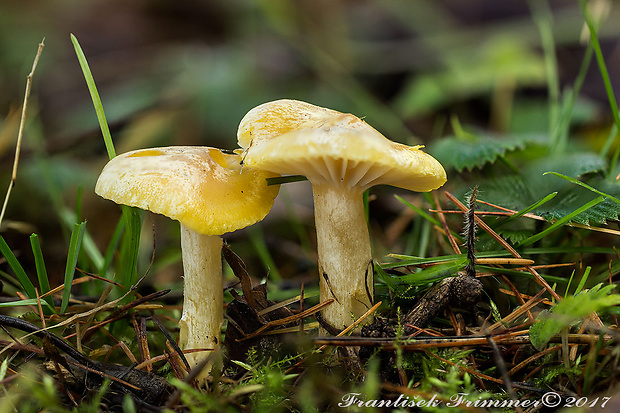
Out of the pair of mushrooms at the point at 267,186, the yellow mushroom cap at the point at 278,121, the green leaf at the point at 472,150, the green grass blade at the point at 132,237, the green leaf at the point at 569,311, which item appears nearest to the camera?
the green leaf at the point at 569,311

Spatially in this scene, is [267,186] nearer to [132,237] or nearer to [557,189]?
[132,237]

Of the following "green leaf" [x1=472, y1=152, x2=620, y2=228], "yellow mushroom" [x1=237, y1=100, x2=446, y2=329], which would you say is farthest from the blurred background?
"yellow mushroom" [x1=237, y1=100, x2=446, y2=329]

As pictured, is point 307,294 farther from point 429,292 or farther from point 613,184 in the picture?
point 613,184

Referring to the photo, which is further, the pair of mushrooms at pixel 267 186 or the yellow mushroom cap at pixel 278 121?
the yellow mushroom cap at pixel 278 121

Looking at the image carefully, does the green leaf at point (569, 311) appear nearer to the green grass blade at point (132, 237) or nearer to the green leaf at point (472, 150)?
the green leaf at point (472, 150)

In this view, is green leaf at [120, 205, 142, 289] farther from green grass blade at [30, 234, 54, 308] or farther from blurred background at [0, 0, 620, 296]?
blurred background at [0, 0, 620, 296]

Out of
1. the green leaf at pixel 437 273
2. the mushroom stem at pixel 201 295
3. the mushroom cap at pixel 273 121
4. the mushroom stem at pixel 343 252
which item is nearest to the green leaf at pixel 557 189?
the green leaf at pixel 437 273
